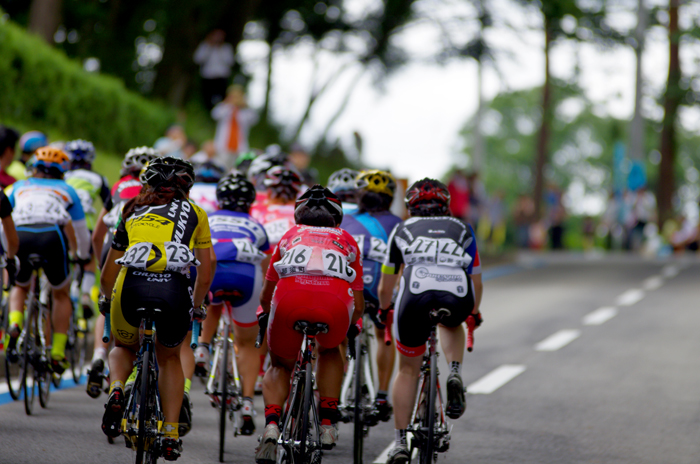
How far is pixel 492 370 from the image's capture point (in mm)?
10531

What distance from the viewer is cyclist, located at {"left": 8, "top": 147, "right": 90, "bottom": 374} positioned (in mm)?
7711

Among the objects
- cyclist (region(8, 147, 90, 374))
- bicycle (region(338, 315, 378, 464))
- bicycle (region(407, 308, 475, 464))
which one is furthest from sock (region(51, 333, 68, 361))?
bicycle (region(407, 308, 475, 464))

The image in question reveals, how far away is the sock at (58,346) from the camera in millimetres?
8039

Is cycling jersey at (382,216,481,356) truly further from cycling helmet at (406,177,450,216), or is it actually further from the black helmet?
the black helmet

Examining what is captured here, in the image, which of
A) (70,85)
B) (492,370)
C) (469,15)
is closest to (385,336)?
(492,370)

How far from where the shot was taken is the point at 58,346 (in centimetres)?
808

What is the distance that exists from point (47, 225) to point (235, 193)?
165 centimetres

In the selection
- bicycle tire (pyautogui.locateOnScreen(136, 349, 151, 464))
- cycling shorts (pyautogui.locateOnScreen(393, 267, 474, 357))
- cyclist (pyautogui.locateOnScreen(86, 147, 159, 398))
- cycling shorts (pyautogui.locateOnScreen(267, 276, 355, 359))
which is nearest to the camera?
bicycle tire (pyautogui.locateOnScreen(136, 349, 151, 464))

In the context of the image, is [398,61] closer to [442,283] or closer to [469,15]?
[469,15]

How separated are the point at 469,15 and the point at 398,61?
12.0 ft

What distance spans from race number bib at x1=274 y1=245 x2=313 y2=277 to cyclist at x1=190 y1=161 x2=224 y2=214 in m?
2.93

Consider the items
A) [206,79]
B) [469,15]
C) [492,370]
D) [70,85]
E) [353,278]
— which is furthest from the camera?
[469,15]

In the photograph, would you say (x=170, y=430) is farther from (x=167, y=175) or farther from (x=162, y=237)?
(x=167, y=175)

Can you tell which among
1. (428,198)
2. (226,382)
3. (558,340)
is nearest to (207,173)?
(226,382)
